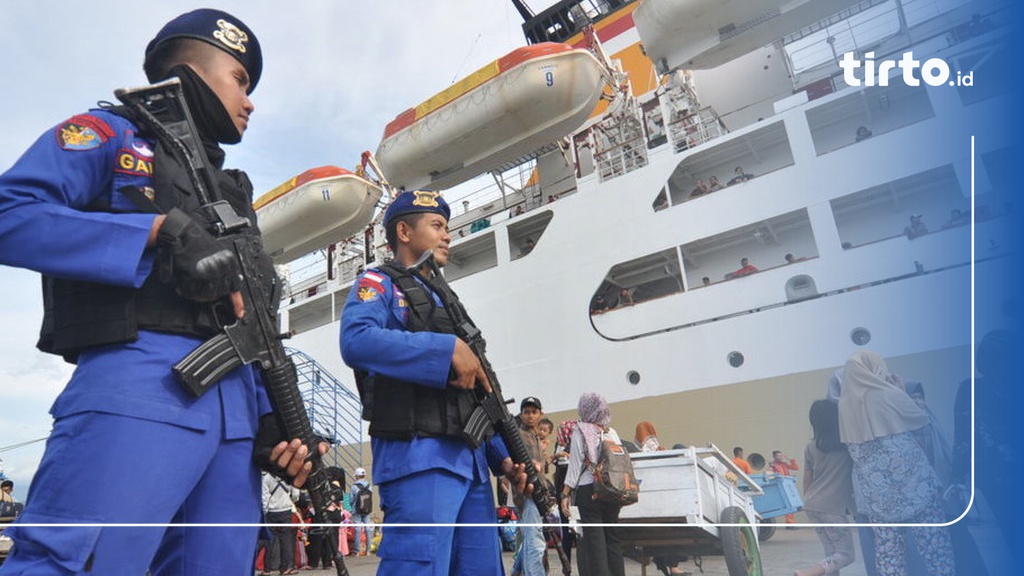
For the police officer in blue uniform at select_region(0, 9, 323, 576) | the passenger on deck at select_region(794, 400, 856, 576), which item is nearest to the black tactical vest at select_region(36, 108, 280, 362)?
the police officer in blue uniform at select_region(0, 9, 323, 576)

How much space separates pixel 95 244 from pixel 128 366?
18 centimetres

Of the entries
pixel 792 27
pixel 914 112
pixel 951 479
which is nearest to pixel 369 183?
pixel 792 27

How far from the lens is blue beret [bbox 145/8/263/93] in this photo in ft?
3.67

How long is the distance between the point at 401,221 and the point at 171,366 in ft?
3.28

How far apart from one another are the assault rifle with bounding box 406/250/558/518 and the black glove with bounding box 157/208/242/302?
2.53 ft

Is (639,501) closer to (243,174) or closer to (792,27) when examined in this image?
(243,174)

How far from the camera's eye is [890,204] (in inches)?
271

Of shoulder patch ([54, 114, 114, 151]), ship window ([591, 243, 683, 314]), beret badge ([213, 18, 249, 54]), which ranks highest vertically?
ship window ([591, 243, 683, 314])

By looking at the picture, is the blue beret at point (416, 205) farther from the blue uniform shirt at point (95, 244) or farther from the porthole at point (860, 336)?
the porthole at point (860, 336)

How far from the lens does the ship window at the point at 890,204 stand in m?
6.68

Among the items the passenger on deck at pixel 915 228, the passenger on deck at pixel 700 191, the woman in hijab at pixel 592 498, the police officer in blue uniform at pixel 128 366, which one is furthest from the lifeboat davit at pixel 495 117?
the police officer in blue uniform at pixel 128 366

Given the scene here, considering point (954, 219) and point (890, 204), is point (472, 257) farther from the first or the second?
point (954, 219)

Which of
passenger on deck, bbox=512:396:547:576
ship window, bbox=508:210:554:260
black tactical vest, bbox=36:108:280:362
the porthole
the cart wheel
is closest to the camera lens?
black tactical vest, bbox=36:108:280:362

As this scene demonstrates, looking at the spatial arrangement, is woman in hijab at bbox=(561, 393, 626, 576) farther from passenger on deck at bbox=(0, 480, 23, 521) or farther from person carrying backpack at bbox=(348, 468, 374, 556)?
passenger on deck at bbox=(0, 480, 23, 521)
